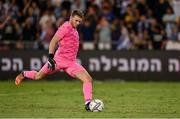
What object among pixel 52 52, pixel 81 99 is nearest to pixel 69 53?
pixel 52 52

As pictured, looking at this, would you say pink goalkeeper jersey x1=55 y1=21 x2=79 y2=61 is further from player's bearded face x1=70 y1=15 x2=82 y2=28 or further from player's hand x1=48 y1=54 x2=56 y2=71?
player's hand x1=48 y1=54 x2=56 y2=71

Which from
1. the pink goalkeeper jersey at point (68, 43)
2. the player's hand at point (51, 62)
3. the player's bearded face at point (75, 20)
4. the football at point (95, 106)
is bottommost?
the football at point (95, 106)

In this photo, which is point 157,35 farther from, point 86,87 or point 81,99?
point 86,87

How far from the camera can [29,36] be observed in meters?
25.4

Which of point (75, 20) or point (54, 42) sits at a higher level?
point (75, 20)

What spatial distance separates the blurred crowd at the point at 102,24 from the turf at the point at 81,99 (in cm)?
163

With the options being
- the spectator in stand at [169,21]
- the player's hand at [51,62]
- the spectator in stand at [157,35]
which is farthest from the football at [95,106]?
the spectator in stand at [169,21]

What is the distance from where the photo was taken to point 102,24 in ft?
81.9

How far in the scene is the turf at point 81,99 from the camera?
1365 centimetres

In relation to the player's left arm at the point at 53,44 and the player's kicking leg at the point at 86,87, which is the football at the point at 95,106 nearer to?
the player's kicking leg at the point at 86,87

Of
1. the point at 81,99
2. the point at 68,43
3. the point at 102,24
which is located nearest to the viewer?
the point at 68,43

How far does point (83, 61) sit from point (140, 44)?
2.39m

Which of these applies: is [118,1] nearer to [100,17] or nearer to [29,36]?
[100,17]

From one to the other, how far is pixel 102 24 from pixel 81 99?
7886 mm
